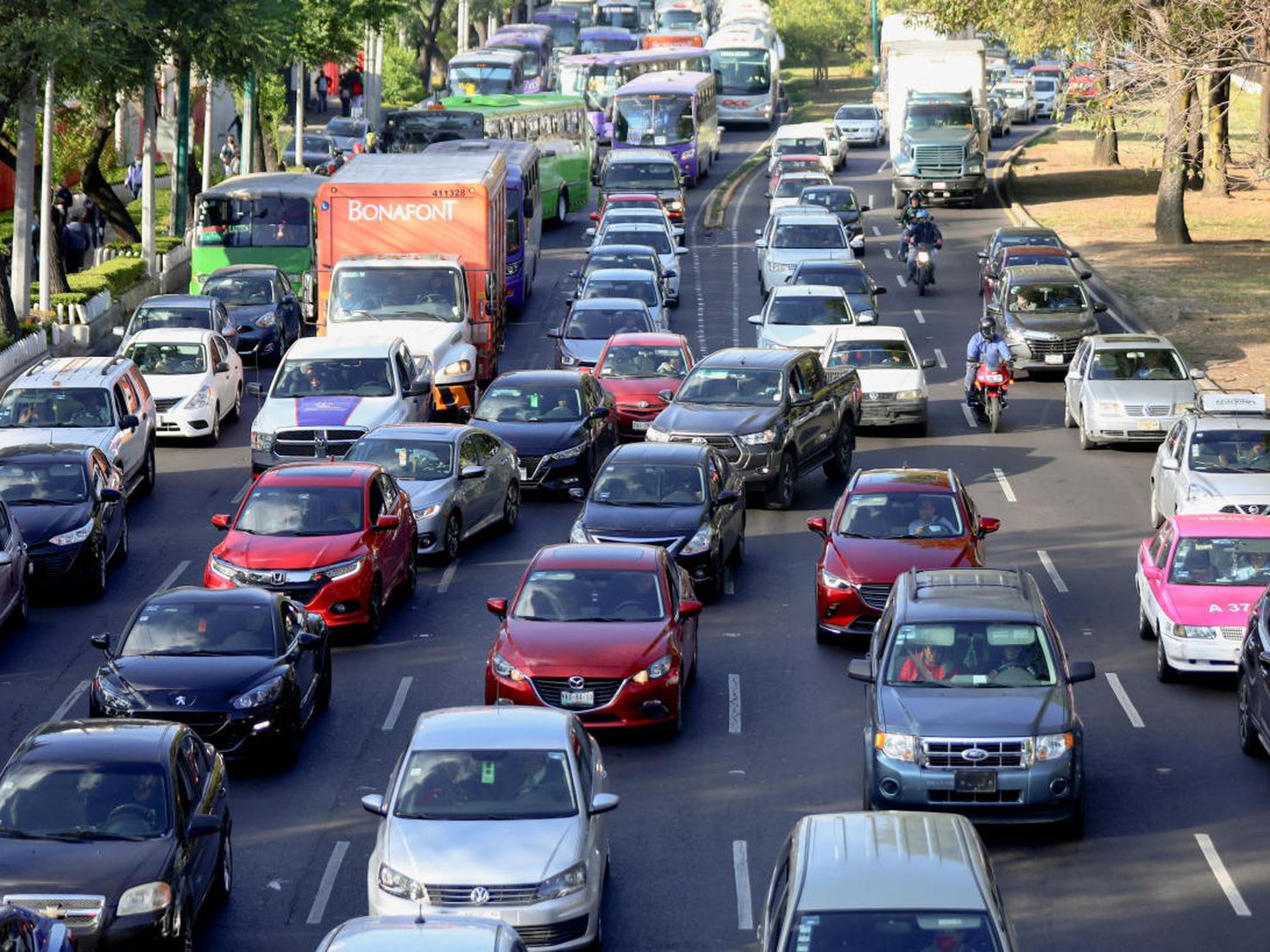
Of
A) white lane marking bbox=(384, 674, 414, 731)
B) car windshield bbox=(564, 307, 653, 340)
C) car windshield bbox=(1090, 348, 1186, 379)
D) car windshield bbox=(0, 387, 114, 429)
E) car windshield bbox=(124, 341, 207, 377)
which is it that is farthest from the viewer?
car windshield bbox=(564, 307, 653, 340)

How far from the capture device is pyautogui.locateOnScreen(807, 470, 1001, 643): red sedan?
22.0 metres

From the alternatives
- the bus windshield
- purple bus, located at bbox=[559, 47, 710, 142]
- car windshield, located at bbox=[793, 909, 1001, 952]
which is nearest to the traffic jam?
car windshield, located at bbox=[793, 909, 1001, 952]

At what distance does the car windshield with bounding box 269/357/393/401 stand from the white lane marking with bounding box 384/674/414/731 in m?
9.85

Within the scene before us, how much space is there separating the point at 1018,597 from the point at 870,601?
3.95 meters

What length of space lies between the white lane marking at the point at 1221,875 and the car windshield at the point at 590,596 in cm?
523

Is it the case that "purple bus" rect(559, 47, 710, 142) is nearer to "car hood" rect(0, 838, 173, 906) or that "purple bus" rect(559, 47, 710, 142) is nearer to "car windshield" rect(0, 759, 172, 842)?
"car windshield" rect(0, 759, 172, 842)

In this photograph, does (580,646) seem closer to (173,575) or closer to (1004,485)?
(173,575)

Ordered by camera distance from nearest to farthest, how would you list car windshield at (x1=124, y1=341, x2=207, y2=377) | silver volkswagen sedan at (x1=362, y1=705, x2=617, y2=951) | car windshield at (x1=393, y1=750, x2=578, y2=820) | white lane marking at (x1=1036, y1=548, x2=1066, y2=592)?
silver volkswagen sedan at (x1=362, y1=705, x2=617, y2=951), car windshield at (x1=393, y1=750, x2=578, y2=820), white lane marking at (x1=1036, y1=548, x2=1066, y2=592), car windshield at (x1=124, y1=341, x2=207, y2=377)

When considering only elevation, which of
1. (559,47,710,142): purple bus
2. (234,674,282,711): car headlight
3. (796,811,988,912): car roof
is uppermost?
(559,47,710,142): purple bus

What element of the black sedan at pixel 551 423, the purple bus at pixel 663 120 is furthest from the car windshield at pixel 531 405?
the purple bus at pixel 663 120

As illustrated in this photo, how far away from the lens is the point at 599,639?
19141 millimetres

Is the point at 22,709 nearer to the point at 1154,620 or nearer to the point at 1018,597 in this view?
the point at 1018,597

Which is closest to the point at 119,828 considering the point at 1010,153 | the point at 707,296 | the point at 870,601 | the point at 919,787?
the point at 919,787

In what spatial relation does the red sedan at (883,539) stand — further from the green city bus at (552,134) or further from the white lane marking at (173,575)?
the green city bus at (552,134)
